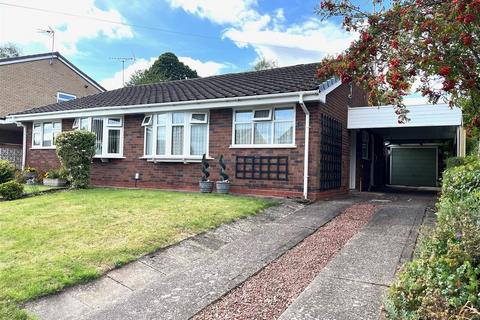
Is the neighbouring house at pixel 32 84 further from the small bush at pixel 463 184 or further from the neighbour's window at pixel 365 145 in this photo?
the small bush at pixel 463 184

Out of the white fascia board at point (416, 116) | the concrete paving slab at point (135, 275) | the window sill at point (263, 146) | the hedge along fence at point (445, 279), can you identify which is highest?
the white fascia board at point (416, 116)

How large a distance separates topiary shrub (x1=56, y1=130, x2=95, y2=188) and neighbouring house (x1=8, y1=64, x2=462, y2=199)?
1290 mm

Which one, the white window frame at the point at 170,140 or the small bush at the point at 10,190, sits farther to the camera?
the white window frame at the point at 170,140

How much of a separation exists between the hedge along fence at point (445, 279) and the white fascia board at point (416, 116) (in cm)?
785

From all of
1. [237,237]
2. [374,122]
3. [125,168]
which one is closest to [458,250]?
[237,237]

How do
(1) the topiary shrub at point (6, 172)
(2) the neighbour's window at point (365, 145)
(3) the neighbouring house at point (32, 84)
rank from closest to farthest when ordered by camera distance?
(1) the topiary shrub at point (6, 172) → (2) the neighbour's window at point (365, 145) → (3) the neighbouring house at point (32, 84)

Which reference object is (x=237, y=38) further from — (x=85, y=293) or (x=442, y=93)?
(x=85, y=293)

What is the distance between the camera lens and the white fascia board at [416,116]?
10.9 metres

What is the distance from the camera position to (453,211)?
338 cm

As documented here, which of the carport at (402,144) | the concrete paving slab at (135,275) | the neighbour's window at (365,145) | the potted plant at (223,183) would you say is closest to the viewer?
the concrete paving slab at (135,275)

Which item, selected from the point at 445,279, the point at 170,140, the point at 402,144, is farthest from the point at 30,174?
the point at 402,144

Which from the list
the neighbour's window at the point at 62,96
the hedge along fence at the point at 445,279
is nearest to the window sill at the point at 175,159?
the hedge along fence at the point at 445,279

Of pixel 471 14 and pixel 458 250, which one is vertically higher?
pixel 471 14

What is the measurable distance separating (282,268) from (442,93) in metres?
3.41
